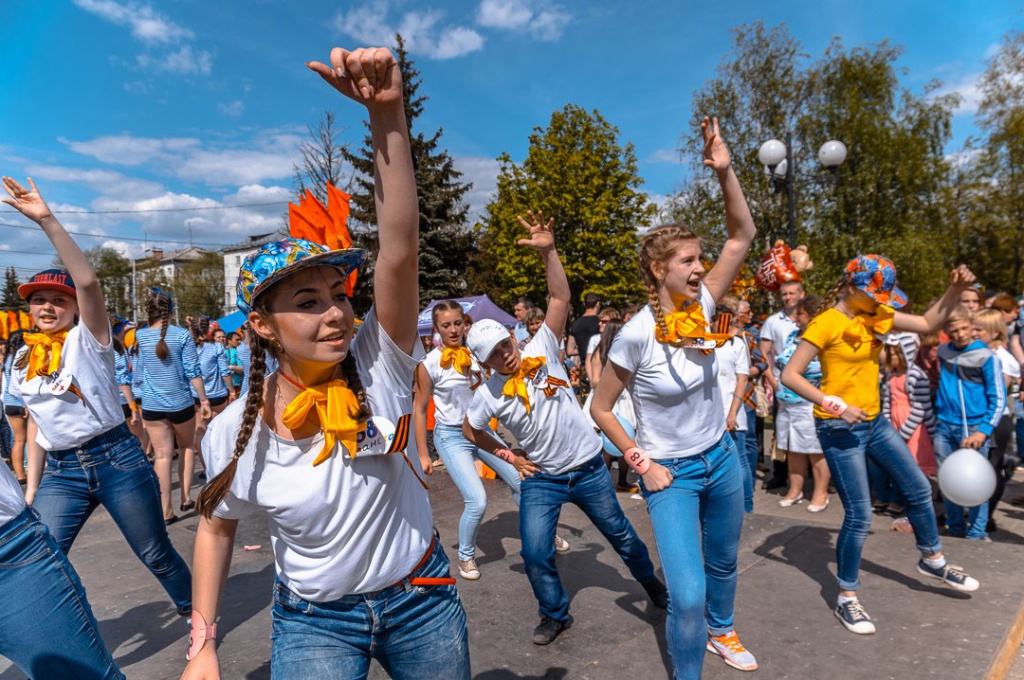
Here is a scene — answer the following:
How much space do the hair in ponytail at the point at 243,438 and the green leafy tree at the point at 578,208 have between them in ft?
93.1

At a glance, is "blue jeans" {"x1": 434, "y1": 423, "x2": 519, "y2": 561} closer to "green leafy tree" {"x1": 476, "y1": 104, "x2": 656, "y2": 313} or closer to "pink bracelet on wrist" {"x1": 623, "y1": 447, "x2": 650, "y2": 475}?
"pink bracelet on wrist" {"x1": 623, "y1": 447, "x2": 650, "y2": 475}

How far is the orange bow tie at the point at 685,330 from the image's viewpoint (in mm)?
3062

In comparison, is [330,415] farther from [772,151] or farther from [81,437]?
[772,151]

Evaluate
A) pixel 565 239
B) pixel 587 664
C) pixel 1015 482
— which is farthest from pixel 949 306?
pixel 565 239

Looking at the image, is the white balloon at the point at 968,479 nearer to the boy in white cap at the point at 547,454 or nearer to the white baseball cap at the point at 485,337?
the boy in white cap at the point at 547,454

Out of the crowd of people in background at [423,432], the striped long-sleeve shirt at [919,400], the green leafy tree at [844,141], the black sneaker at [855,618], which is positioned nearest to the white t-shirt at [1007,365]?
the crowd of people in background at [423,432]

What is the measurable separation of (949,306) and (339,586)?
3.76 meters

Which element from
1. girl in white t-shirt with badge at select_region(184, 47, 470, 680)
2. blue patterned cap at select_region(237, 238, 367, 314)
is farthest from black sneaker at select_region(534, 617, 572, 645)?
blue patterned cap at select_region(237, 238, 367, 314)

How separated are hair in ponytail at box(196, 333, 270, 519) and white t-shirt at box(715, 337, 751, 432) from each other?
12.9ft

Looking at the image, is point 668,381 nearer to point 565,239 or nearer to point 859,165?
point 859,165

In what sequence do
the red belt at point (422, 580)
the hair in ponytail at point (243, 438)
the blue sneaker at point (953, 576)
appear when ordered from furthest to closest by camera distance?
the blue sneaker at point (953, 576) < the red belt at point (422, 580) < the hair in ponytail at point (243, 438)

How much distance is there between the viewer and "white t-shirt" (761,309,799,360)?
682 cm

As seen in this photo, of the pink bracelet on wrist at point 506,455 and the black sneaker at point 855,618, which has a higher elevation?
the pink bracelet on wrist at point 506,455

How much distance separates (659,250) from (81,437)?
3.17 m
